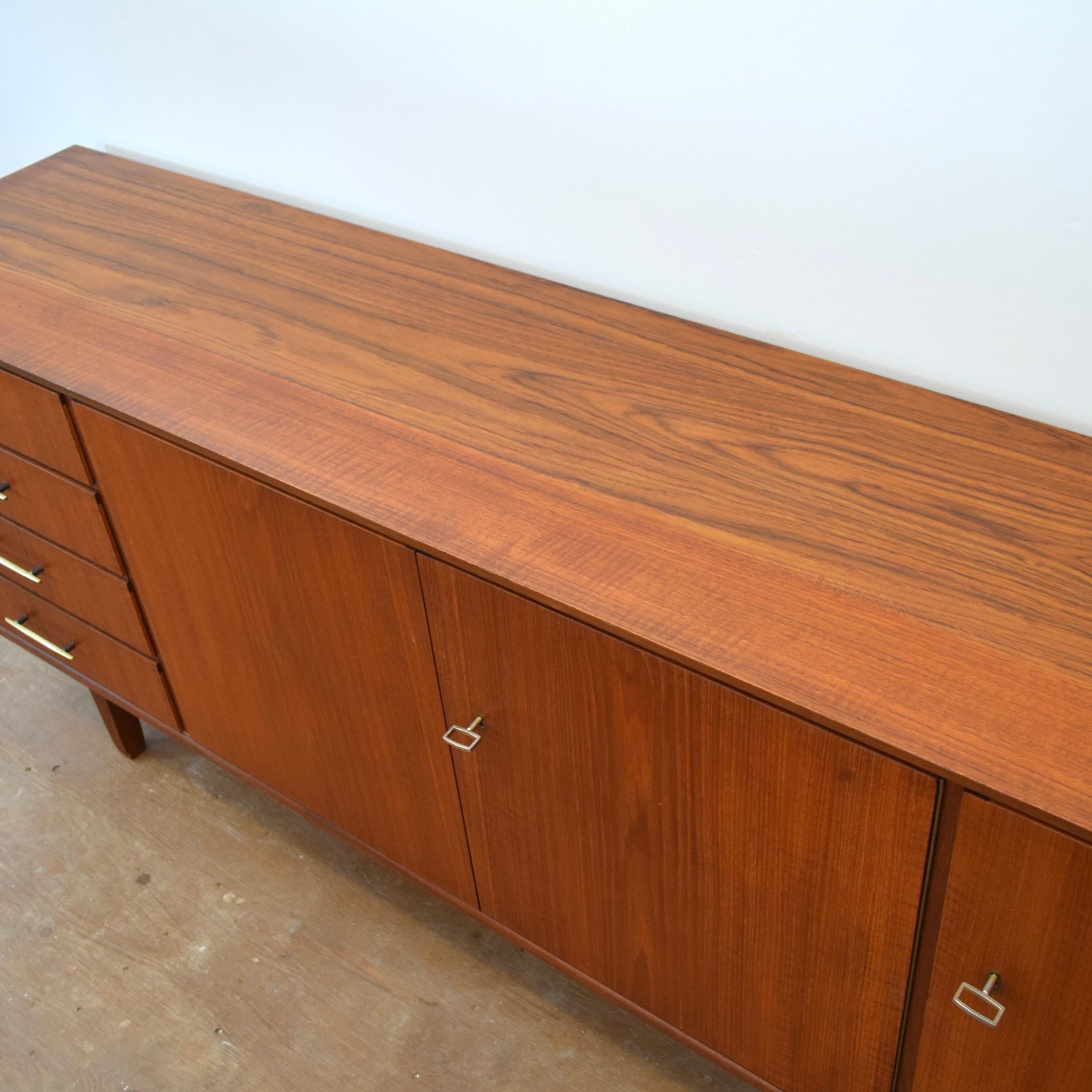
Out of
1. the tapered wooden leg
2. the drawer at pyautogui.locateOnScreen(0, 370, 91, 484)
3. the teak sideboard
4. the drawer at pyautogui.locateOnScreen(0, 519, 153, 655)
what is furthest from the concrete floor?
the drawer at pyautogui.locateOnScreen(0, 370, 91, 484)

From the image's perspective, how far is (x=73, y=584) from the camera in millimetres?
1568

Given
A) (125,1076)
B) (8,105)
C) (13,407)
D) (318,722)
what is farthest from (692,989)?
(8,105)

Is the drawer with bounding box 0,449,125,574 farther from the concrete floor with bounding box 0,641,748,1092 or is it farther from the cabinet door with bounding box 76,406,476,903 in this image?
the concrete floor with bounding box 0,641,748,1092

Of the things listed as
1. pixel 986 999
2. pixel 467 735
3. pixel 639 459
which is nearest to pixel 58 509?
pixel 467 735

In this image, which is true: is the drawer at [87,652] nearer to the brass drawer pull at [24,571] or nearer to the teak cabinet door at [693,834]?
the brass drawer pull at [24,571]

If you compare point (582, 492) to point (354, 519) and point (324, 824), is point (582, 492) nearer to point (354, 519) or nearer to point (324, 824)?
point (354, 519)

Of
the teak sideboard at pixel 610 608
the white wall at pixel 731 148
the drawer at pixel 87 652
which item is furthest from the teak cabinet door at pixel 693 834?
the drawer at pixel 87 652

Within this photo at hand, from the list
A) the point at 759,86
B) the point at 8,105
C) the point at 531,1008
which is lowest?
the point at 531,1008

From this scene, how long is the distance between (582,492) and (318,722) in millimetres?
494

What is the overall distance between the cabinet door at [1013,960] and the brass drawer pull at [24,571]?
4.06 feet

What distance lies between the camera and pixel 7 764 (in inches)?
73.0

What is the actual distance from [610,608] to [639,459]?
0.69 feet

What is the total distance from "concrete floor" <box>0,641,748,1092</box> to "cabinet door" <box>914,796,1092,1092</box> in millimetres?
512

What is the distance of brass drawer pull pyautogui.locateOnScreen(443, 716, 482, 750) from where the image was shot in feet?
3.82
